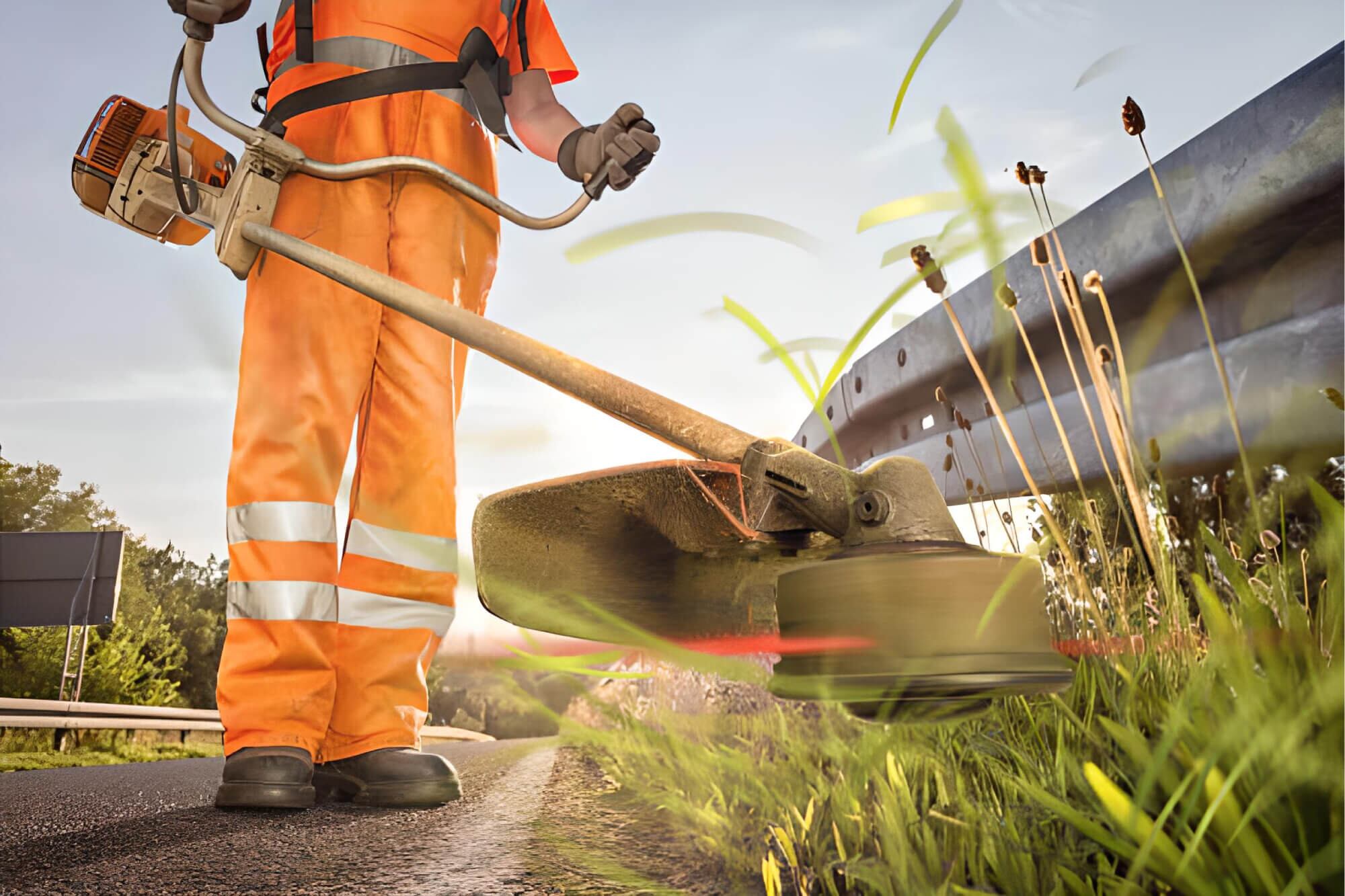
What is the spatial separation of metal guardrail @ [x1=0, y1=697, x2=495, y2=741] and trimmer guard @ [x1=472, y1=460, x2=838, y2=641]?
324 centimetres

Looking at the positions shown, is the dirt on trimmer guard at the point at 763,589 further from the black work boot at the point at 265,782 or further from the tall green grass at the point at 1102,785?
the black work boot at the point at 265,782

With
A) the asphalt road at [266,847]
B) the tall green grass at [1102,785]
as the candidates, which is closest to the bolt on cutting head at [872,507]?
the tall green grass at [1102,785]

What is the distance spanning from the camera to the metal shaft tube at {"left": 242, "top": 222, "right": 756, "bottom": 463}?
1031 millimetres

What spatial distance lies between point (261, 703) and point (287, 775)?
16cm

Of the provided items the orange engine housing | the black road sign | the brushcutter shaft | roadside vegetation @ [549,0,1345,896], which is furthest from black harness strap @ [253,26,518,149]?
the black road sign

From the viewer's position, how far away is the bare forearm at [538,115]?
2.34 m

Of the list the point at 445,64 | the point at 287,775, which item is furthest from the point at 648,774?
the point at 445,64

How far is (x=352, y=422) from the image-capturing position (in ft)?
6.87

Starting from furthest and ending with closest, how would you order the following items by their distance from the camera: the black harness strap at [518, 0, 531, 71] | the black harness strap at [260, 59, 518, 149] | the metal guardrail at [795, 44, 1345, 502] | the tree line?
the tree line
the black harness strap at [518, 0, 531, 71]
the metal guardrail at [795, 44, 1345, 502]
the black harness strap at [260, 59, 518, 149]

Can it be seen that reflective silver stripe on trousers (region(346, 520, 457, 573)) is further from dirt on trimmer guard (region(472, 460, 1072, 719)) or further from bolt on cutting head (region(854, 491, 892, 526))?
bolt on cutting head (region(854, 491, 892, 526))

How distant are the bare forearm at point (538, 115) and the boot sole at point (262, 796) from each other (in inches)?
65.7

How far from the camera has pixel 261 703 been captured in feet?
6.02

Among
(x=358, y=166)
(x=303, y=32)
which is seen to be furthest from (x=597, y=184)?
(x=303, y=32)

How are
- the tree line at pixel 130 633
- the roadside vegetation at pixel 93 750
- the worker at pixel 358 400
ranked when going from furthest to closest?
the tree line at pixel 130 633 < the roadside vegetation at pixel 93 750 < the worker at pixel 358 400
